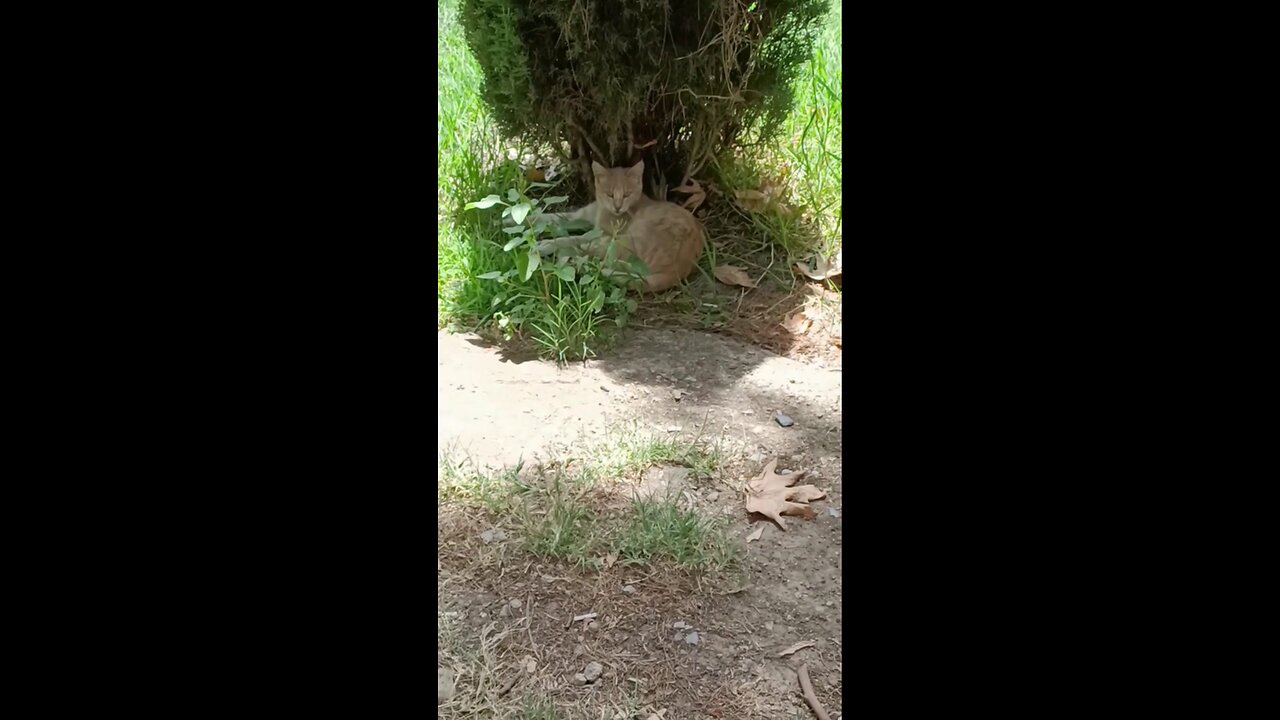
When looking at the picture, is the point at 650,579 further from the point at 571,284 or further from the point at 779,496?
the point at 571,284

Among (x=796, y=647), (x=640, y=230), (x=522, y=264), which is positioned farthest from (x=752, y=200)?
(x=796, y=647)

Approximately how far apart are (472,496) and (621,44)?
198cm

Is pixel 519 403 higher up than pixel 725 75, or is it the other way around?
pixel 725 75

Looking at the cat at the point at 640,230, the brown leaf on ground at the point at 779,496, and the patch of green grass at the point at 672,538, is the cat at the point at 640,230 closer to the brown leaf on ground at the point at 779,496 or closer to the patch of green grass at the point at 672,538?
the brown leaf on ground at the point at 779,496

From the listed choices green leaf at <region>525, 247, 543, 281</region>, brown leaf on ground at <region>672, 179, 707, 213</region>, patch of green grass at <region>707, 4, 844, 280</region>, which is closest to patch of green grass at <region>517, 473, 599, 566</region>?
green leaf at <region>525, 247, 543, 281</region>

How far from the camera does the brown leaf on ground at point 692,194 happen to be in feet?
15.6

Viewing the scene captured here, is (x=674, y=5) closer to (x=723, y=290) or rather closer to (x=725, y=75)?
(x=725, y=75)

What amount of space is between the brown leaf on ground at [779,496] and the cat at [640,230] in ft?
4.45

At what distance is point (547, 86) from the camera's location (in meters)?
4.27

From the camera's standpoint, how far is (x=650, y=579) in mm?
2689

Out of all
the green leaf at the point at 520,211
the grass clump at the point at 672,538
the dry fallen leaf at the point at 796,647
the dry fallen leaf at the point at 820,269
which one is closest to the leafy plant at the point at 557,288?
the green leaf at the point at 520,211

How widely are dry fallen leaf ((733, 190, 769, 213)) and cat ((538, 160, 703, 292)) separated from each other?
43 cm

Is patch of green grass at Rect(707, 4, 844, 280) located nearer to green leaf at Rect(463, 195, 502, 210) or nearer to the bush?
the bush

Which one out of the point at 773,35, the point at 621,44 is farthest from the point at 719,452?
the point at 773,35
